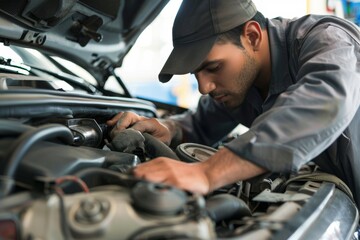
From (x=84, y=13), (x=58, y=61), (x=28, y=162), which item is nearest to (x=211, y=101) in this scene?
(x=84, y=13)

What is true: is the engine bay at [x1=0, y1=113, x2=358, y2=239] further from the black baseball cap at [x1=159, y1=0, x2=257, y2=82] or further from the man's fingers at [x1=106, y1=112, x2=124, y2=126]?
the black baseball cap at [x1=159, y1=0, x2=257, y2=82]

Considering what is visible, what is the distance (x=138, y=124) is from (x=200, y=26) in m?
0.37

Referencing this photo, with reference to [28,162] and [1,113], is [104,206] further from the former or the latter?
[1,113]

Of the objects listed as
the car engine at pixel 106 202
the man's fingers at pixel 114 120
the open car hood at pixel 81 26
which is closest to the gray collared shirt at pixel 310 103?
the car engine at pixel 106 202

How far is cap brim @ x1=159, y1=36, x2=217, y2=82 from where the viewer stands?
3.73 feet

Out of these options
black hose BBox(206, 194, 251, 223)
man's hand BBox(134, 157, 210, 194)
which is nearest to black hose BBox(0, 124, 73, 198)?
man's hand BBox(134, 157, 210, 194)

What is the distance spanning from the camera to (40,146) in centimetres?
71

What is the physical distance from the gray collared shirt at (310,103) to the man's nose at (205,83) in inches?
8.2

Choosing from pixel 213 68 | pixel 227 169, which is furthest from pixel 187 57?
pixel 227 169

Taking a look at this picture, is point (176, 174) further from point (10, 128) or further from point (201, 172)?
point (10, 128)

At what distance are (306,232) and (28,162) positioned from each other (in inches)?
21.5

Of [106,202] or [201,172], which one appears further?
[201,172]

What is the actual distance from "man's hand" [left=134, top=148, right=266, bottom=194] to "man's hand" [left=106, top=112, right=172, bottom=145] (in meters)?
0.41

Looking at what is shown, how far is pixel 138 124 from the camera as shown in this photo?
1266mm
